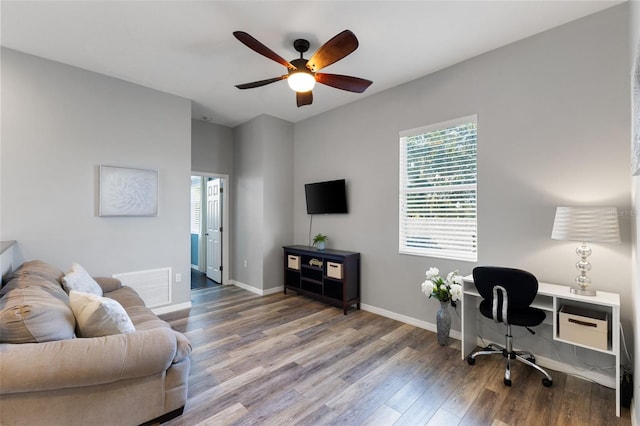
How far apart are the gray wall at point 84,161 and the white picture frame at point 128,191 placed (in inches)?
3.5

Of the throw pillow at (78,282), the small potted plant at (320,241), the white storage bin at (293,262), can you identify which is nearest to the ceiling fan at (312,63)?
the small potted plant at (320,241)

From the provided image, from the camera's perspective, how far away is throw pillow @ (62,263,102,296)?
7.93 ft

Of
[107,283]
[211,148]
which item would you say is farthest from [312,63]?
[211,148]

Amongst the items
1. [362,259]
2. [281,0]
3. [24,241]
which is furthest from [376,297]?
[24,241]

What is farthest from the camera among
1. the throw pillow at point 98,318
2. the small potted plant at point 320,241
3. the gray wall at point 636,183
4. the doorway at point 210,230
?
the doorway at point 210,230

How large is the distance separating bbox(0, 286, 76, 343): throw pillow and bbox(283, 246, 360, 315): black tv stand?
9.12ft

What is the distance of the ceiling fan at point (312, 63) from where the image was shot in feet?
7.01

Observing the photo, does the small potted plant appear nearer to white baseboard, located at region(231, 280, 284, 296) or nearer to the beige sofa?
white baseboard, located at region(231, 280, 284, 296)

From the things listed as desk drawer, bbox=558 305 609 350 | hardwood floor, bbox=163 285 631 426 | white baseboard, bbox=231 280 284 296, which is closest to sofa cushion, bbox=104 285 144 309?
hardwood floor, bbox=163 285 631 426

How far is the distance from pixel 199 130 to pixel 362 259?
139 inches

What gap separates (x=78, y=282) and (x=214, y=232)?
3.13m

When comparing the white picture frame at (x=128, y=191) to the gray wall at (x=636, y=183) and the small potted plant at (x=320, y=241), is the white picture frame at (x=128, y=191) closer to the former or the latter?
the small potted plant at (x=320, y=241)

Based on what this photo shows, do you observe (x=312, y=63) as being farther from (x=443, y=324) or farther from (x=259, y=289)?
(x=259, y=289)

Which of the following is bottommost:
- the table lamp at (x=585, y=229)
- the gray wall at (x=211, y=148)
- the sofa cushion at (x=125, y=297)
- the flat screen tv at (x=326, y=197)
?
the sofa cushion at (x=125, y=297)
